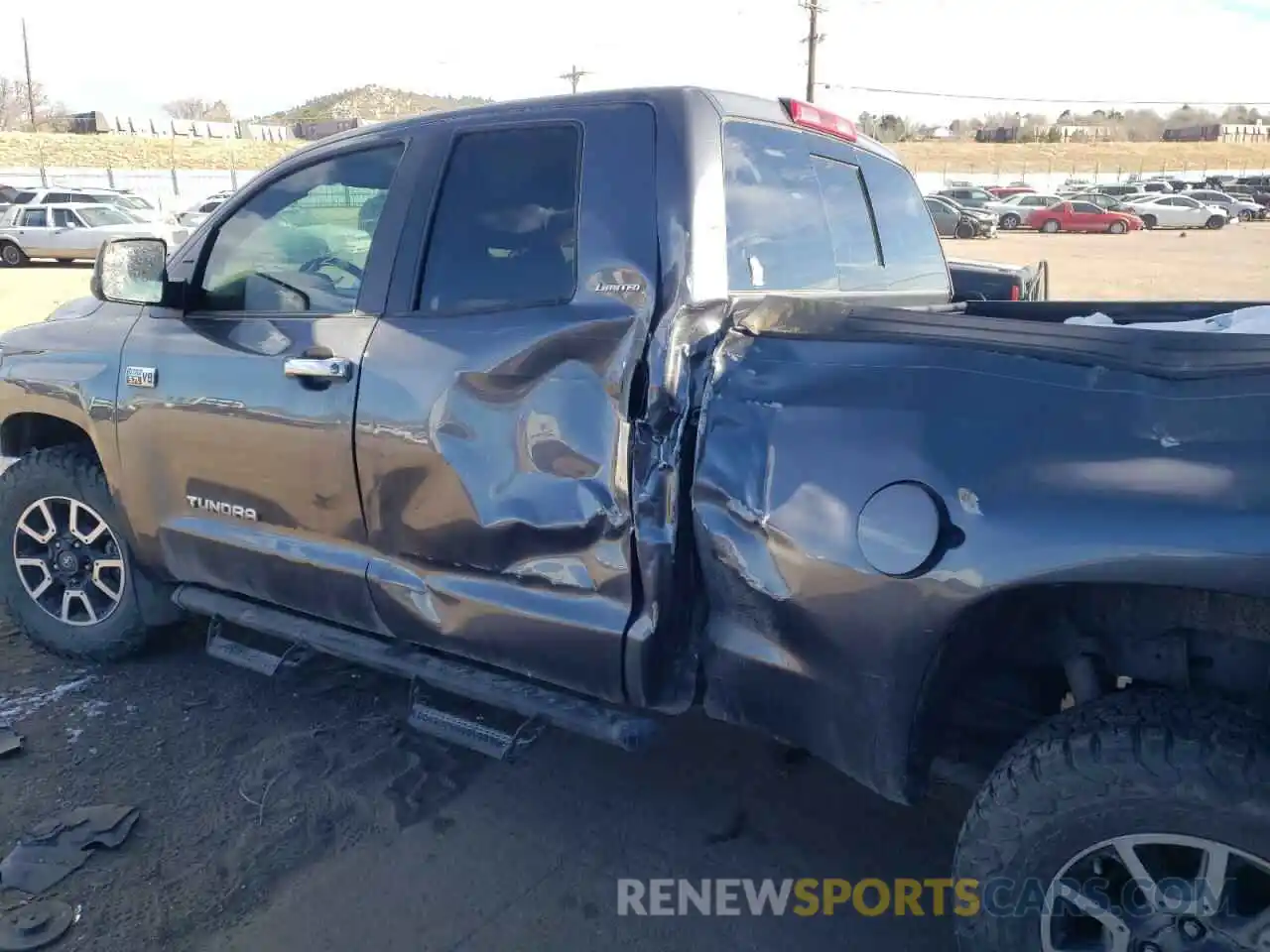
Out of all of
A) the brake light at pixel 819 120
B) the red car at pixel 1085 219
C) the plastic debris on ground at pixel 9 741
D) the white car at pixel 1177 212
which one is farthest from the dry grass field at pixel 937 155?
the brake light at pixel 819 120

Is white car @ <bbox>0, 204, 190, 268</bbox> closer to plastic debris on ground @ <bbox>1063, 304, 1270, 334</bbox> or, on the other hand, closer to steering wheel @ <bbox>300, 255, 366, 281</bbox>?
steering wheel @ <bbox>300, 255, 366, 281</bbox>

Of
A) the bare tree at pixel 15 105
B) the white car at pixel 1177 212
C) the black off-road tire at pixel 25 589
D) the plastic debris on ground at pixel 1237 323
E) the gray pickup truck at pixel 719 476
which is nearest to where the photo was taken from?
the gray pickup truck at pixel 719 476

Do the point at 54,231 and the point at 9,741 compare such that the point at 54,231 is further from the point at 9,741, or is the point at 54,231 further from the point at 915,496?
the point at 915,496

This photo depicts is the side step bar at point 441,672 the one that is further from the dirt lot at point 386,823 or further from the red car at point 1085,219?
the red car at point 1085,219

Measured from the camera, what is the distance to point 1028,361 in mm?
2031

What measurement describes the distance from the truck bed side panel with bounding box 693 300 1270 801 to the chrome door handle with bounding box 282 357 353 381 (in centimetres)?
118

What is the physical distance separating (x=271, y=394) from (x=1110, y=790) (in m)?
2.52

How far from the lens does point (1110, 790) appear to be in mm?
1963

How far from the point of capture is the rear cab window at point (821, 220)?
9.05 ft

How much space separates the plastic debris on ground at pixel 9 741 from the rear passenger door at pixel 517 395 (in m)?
1.49

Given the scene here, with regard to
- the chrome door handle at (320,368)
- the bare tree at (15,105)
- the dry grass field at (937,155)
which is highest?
the bare tree at (15,105)

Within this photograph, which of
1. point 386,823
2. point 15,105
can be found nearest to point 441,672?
point 386,823

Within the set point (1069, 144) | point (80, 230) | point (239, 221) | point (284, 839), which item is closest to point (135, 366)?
point (239, 221)

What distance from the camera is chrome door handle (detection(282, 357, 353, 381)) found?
9.84 feet
